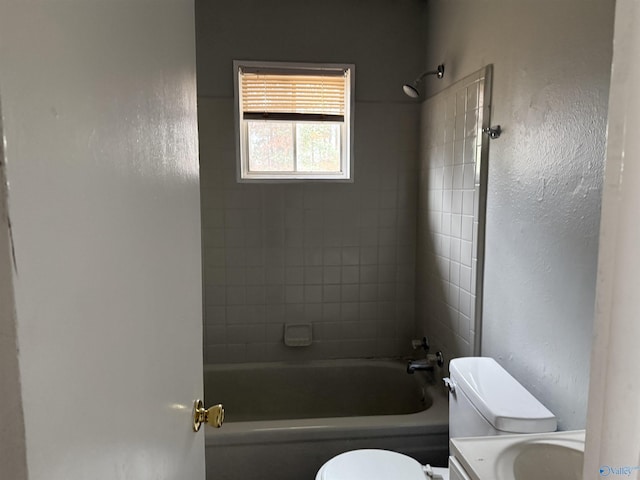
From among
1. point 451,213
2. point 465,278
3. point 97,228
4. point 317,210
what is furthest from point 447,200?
point 97,228

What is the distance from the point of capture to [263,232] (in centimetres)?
265

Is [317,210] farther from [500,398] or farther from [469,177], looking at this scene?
[500,398]

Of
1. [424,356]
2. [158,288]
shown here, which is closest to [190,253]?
[158,288]

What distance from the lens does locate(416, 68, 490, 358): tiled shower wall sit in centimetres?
194

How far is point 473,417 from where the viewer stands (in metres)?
1.44

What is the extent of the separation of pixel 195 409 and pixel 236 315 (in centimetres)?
176

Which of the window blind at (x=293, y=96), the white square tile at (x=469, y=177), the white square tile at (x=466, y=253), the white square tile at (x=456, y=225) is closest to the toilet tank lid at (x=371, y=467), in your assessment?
the white square tile at (x=466, y=253)

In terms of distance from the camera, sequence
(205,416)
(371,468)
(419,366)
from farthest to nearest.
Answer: (419,366) < (371,468) < (205,416)

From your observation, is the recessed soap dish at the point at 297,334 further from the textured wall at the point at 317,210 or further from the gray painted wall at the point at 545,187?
the gray painted wall at the point at 545,187

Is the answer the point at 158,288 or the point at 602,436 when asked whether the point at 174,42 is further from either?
the point at 602,436

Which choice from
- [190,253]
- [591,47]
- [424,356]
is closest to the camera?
[190,253]

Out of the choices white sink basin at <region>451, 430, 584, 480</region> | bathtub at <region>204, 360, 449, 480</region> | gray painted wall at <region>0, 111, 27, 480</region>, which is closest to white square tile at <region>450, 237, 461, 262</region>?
bathtub at <region>204, 360, 449, 480</region>

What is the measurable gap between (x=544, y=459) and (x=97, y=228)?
42.7 inches

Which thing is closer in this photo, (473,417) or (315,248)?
(473,417)
